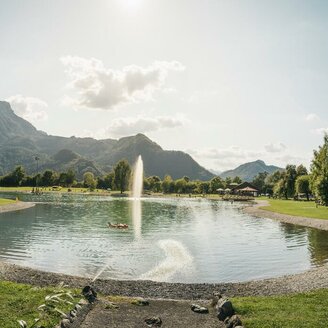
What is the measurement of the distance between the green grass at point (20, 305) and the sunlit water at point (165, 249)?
11.0 m

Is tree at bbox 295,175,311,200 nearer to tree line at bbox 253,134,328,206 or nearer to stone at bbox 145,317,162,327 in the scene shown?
tree line at bbox 253,134,328,206

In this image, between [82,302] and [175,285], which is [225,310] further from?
[175,285]

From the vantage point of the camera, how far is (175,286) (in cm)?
3136

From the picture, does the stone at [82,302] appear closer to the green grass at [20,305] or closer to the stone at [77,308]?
the green grass at [20,305]

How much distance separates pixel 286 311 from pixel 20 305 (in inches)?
602

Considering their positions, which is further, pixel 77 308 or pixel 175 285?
pixel 175 285

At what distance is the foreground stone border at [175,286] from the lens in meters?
29.2

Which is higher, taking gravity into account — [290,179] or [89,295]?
[290,179]

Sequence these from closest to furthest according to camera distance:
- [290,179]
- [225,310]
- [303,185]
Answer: [225,310]
[303,185]
[290,179]

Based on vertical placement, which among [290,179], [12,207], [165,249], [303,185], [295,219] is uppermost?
[290,179]

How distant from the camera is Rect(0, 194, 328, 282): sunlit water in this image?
128 ft

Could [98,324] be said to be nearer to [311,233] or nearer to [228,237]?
[228,237]

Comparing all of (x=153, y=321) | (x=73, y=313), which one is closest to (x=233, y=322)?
(x=153, y=321)

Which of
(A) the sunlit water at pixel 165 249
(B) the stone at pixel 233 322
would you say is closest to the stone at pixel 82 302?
(B) the stone at pixel 233 322
